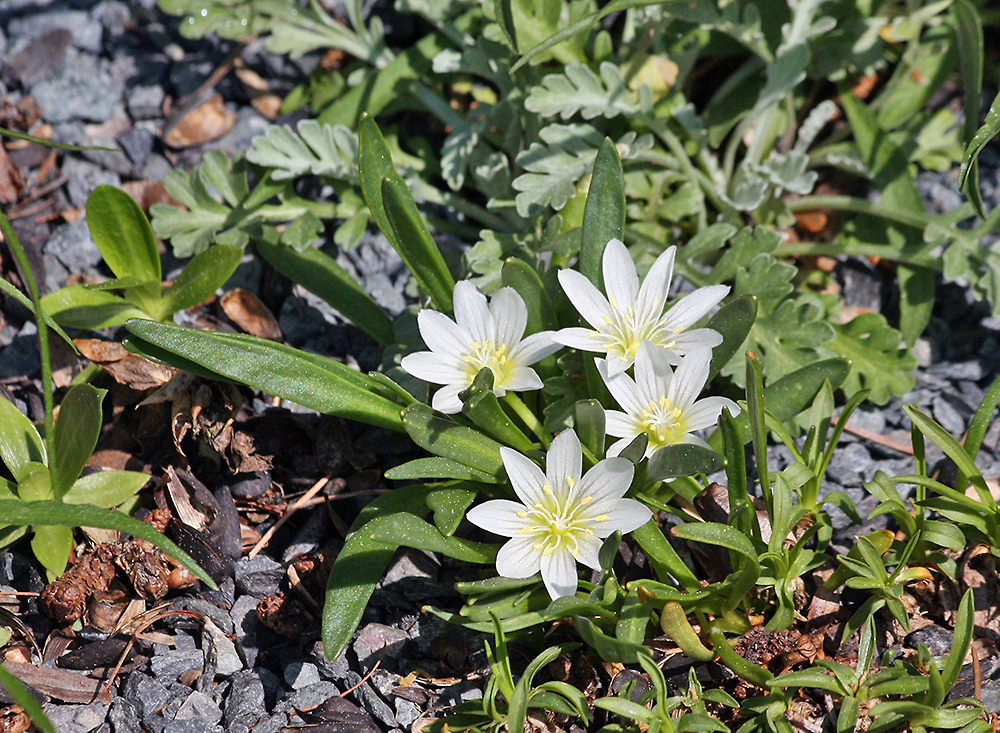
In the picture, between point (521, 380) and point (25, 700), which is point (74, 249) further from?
point (25, 700)

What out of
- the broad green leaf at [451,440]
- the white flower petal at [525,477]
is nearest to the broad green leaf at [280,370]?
the broad green leaf at [451,440]

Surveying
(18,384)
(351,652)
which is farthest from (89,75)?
(351,652)

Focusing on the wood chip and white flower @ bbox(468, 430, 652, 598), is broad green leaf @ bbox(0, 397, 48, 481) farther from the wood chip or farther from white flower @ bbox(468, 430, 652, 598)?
white flower @ bbox(468, 430, 652, 598)

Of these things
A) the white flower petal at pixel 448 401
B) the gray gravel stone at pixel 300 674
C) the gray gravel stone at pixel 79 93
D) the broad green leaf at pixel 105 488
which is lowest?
the gray gravel stone at pixel 300 674

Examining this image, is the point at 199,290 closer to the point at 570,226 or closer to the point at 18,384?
the point at 18,384

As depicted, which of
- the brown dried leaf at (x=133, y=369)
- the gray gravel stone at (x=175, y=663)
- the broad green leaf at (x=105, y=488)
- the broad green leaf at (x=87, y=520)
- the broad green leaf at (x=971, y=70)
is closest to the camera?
the broad green leaf at (x=87, y=520)

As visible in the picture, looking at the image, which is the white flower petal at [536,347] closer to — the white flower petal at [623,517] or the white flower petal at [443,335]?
the white flower petal at [443,335]
